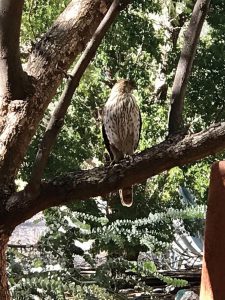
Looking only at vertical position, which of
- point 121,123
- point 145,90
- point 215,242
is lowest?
point 215,242

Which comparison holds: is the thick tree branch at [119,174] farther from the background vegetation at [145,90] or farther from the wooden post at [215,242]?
the background vegetation at [145,90]

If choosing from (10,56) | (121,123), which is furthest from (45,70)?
(121,123)

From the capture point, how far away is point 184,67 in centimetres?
178

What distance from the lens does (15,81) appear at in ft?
5.99

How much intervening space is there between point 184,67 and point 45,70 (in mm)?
495

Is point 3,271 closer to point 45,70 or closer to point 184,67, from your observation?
point 45,70

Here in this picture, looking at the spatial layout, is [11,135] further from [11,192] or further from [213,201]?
[213,201]

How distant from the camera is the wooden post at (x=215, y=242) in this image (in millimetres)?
1204

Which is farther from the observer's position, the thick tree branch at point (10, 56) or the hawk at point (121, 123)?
the hawk at point (121, 123)

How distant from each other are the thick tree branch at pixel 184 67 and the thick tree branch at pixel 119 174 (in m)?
0.11

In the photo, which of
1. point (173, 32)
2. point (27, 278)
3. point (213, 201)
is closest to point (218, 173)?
point (213, 201)

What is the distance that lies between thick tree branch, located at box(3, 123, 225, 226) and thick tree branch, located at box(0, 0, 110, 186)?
6.1 inches

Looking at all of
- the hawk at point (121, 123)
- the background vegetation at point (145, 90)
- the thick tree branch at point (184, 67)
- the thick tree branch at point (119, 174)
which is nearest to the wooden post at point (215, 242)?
the thick tree branch at point (119, 174)

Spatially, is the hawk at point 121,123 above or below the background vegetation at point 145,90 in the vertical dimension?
below
